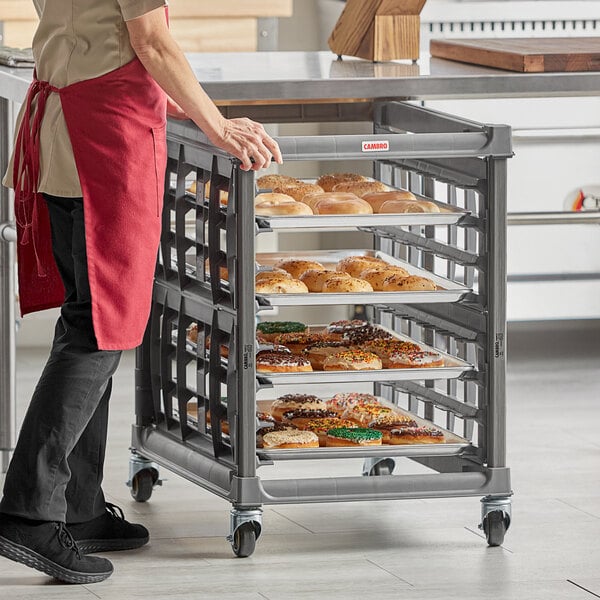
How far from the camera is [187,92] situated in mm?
2695

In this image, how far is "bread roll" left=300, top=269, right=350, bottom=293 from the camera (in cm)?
312

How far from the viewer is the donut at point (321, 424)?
318 cm

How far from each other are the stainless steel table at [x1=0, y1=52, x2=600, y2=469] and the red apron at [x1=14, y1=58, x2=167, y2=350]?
1.08 feet

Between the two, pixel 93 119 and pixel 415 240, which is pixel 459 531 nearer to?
→ pixel 415 240

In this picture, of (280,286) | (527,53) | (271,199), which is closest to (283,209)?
(271,199)

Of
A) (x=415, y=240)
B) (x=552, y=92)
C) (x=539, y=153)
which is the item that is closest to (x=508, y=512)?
(x=415, y=240)

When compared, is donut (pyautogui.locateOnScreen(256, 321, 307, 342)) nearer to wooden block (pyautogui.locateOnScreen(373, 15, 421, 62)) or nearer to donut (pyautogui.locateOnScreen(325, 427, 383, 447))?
donut (pyautogui.locateOnScreen(325, 427, 383, 447))

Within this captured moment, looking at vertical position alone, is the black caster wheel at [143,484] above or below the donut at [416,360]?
below

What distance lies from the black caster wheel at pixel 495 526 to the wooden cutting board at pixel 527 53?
930 millimetres

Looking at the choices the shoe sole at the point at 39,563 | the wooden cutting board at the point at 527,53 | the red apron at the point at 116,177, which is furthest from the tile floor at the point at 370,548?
the wooden cutting board at the point at 527,53

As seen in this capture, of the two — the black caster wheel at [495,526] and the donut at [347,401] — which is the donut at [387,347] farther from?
the black caster wheel at [495,526]

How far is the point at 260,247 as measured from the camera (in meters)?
5.01

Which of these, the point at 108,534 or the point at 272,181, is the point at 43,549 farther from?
the point at 272,181

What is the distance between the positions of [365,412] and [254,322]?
0.44 meters
